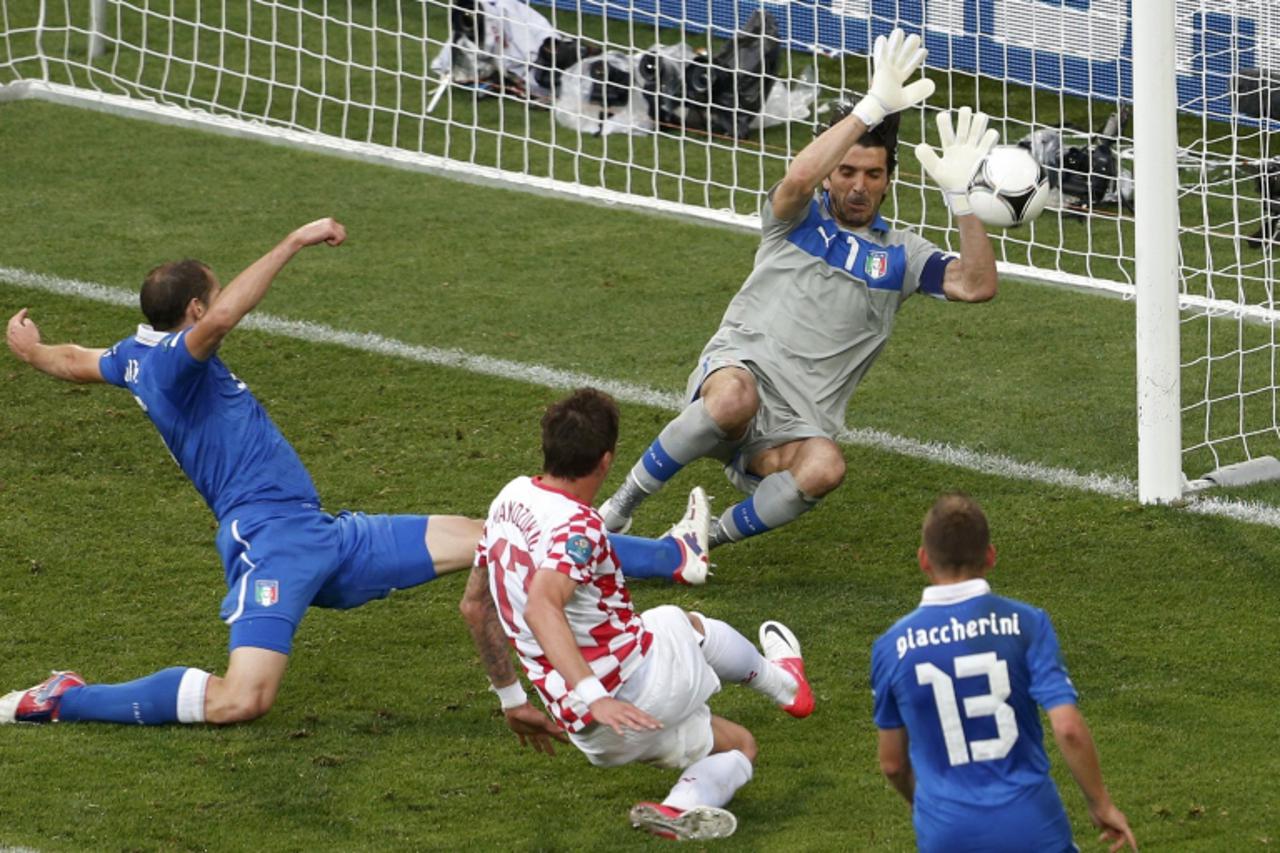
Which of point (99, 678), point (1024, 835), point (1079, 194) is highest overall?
point (1079, 194)

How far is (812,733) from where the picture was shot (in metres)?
5.93

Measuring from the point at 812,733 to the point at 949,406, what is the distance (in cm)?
307

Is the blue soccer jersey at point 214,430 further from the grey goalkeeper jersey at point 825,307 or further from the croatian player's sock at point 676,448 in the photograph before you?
the grey goalkeeper jersey at point 825,307

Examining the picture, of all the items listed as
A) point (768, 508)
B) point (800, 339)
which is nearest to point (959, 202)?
point (800, 339)

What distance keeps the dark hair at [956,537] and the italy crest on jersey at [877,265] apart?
2.84 m

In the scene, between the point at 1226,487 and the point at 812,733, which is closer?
the point at 812,733

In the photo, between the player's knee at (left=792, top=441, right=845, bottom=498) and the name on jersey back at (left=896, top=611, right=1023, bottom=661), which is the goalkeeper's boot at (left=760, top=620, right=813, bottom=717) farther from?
the name on jersey back at (left=896, top=611, right=1023, bottom=661)

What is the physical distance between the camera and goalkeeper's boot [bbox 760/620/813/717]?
5.83 m

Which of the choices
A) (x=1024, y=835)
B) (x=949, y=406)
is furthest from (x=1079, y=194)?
(x=1024, y=835)

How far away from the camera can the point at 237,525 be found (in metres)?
6.17

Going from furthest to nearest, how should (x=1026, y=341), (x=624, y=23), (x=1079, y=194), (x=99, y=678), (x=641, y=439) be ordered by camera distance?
(x=624, y=23) → (x=1079, y=194) → (x=1026, y=341) → (x=641, y=439) → (x=99, y=678)

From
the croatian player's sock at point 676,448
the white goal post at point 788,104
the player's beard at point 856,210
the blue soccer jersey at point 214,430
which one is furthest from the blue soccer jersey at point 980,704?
the white goal post at point 788,104

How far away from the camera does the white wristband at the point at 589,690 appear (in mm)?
4887

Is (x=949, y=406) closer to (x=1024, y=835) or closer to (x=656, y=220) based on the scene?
(x=656, y=220)
